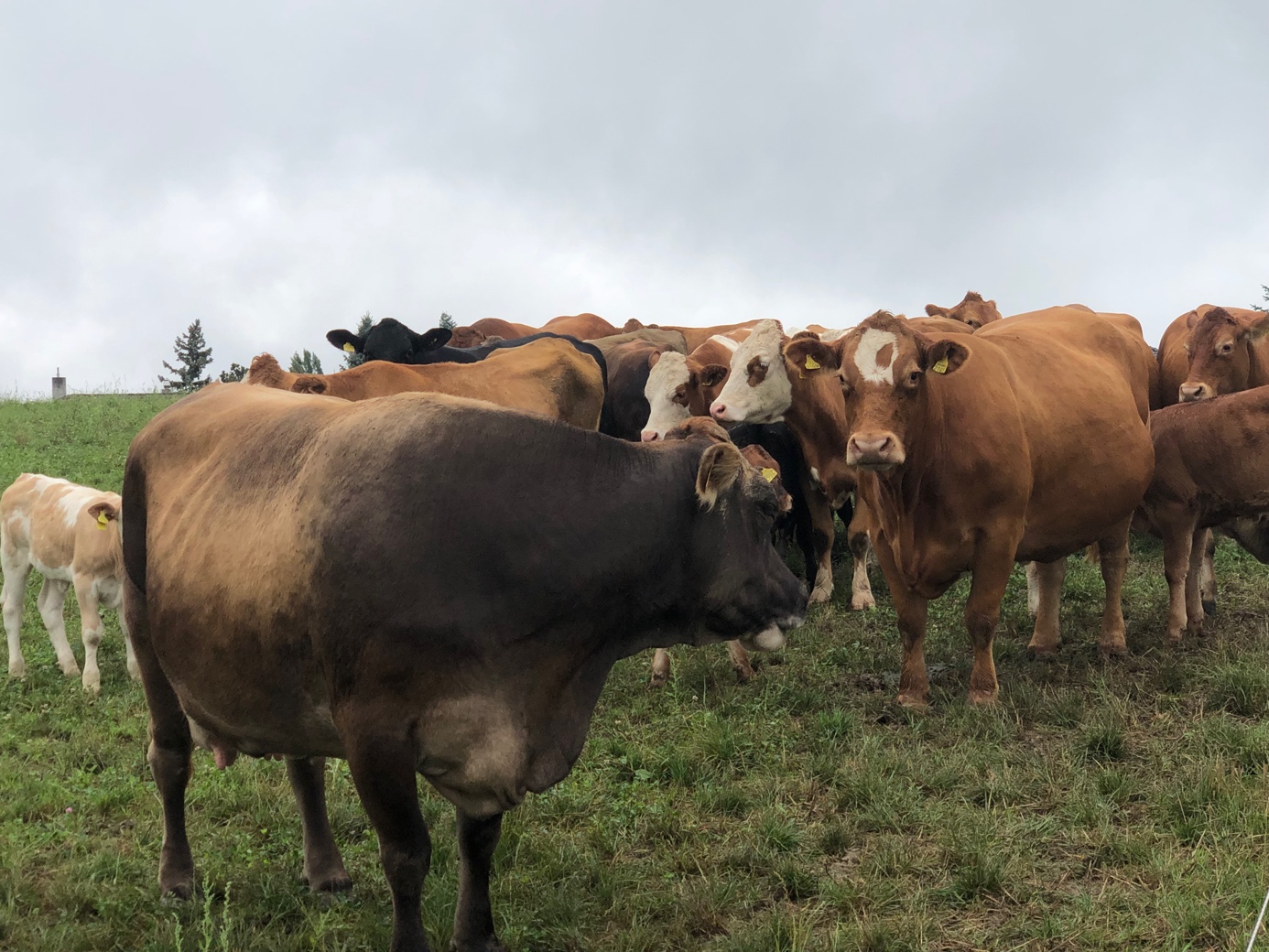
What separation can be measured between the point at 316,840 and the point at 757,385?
18.0 feet

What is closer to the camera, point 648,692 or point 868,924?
point 868,924

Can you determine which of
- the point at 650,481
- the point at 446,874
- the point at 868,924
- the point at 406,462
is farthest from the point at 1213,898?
the point at 406,462

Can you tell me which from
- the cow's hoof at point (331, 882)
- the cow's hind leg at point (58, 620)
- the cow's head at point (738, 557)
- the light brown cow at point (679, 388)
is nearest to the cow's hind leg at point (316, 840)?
the cow's hoof at point (331, 882)

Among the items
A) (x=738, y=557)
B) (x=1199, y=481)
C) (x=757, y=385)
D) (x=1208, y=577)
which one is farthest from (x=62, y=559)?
(x=1208, y=577)

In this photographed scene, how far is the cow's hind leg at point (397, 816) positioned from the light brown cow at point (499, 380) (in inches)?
180

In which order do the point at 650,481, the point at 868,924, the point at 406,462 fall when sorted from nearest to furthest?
the point at 406,462 < the point at 650,481 < the point at 868,924

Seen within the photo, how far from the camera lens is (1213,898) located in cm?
372

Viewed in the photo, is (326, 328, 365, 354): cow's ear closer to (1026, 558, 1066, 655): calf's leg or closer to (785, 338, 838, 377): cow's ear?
(785, 338, 838, 377): cow's ear

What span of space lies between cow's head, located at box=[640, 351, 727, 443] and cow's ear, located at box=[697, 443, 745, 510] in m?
5.62

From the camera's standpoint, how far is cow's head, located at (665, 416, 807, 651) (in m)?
3.50

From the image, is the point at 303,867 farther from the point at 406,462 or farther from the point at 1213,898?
the point at 1213,898

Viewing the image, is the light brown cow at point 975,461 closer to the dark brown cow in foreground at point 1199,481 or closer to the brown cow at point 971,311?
the dark brown cow in foreground at point 1199,481

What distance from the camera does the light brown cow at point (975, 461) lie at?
19.9ft

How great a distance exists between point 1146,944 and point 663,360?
Answer: 6699 mm
